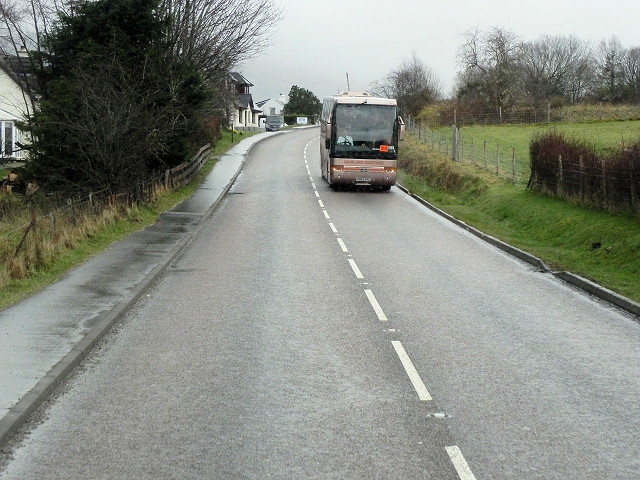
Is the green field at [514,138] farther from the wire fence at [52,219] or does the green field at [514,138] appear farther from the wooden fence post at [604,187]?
the wire fence at [52,219]

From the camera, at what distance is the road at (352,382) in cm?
593

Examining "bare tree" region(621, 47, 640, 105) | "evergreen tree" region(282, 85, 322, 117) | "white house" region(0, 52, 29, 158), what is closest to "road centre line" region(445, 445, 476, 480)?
"white house" region(0, 52, 29, 158)

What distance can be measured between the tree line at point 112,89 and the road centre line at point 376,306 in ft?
39.4

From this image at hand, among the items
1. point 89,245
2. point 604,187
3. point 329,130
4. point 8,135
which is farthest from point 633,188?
point 8,135

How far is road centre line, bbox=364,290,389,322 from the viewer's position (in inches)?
439

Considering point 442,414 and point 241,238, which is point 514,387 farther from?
point 241,238

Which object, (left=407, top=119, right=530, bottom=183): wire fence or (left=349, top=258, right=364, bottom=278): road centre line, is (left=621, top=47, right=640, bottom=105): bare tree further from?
(left=349, top=258, right=364, bottom=278): road centre line

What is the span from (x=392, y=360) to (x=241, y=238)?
38.8ft

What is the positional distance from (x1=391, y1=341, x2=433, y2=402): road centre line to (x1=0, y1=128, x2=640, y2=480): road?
31 mm

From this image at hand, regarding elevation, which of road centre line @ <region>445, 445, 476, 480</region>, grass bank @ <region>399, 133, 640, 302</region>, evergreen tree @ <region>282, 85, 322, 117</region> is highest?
evergreen tree @ <region>282, 85, 322, 117</region>

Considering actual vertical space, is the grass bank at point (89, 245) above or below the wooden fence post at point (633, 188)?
below

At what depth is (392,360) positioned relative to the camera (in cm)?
885

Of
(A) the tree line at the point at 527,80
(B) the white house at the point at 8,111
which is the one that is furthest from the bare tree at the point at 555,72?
(B) the white house at the point at 8,111

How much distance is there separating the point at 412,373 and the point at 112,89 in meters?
17.3
